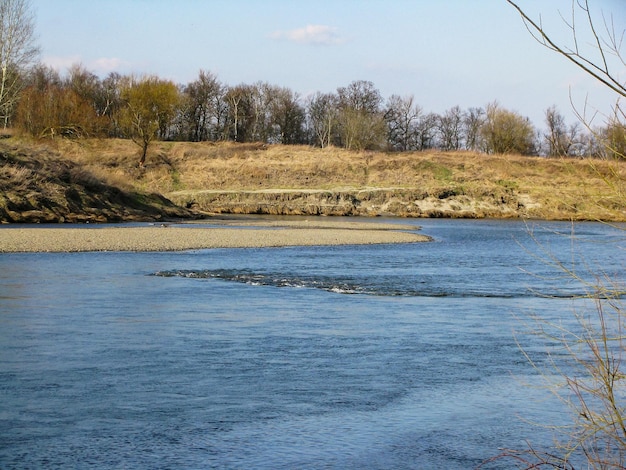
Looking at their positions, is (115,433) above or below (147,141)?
below

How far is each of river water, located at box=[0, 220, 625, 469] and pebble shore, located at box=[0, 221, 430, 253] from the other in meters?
6.70

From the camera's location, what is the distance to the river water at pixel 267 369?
7744 millimetres

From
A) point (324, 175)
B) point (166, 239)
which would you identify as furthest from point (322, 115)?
point (166, 239)

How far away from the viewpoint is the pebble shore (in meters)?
27.7

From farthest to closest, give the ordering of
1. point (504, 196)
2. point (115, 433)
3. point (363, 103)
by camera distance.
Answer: point (363, 103) → point (504, 196) → point (115, 433)

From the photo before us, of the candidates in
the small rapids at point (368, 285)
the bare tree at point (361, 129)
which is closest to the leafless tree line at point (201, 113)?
the bare tree at point (361, 129)

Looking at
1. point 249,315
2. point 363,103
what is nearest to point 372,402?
point 249,315

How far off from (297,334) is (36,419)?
5588 millimetres

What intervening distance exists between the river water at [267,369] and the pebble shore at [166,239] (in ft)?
22.0

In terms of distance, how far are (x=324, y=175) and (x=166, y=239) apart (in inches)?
1633

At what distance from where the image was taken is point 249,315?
1506 centimetres

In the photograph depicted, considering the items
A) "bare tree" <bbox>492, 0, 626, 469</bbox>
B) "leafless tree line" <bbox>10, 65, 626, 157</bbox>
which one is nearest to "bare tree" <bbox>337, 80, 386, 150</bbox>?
"leafless tree line" <bbox>10, 65, 626, 157</bbox>

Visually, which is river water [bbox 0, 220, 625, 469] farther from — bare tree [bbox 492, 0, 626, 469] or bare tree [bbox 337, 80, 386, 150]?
bare tree [bbox 337, 80, 386, 150]

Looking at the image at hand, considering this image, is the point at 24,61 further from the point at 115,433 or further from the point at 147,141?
the point at 115,433
